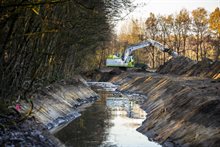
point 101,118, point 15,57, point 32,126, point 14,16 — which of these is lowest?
point 101,118

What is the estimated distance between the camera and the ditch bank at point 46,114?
13979 mm

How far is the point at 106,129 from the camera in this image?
25453 millimetres

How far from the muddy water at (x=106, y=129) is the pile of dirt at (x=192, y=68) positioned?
36.0 feet

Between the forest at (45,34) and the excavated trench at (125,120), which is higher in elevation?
the forest at (45,34)

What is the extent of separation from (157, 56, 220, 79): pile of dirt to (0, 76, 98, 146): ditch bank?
12.6 m

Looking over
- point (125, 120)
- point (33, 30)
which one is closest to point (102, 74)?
point (125, 120)

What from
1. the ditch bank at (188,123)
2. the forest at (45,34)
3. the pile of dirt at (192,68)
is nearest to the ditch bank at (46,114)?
the forest at (45,34)

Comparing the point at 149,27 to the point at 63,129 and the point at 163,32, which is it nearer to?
the point at 163,32

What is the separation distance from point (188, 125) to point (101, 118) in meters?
11.4

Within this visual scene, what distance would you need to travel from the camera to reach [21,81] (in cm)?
2105

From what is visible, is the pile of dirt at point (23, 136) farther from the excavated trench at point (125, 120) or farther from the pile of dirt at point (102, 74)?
the pile of dirt at point (102, 74)

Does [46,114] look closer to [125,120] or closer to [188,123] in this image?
[125,120]

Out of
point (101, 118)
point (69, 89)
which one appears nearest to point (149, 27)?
point (69, 89)

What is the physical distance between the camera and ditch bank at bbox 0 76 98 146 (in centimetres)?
1398
